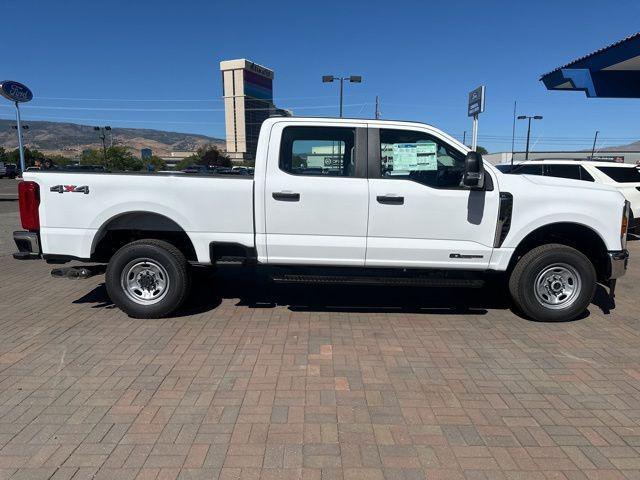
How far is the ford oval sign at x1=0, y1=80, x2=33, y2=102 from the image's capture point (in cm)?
1884

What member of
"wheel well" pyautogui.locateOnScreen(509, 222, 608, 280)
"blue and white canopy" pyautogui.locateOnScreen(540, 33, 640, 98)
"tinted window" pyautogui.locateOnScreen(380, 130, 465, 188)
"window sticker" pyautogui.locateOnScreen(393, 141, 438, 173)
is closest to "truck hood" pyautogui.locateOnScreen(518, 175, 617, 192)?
"wheel well" pyautogui.locateOnScreen(509, 222, 608, 280)

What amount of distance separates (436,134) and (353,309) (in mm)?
2225

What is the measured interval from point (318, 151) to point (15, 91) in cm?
2043

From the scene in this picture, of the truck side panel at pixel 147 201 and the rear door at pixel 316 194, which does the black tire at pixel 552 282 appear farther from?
the truck side panel at pixel 147 201

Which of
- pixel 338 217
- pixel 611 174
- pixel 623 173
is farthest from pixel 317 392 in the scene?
pixel 623 173

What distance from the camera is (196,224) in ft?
15.9

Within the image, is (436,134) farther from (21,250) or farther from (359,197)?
(21,250)

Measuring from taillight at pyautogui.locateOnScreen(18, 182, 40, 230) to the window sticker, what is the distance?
152 inches

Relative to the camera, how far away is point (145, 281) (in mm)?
5027

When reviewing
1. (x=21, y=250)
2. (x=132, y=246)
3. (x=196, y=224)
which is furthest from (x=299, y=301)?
(x=21, y=250)

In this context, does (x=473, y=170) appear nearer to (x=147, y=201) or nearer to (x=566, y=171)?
(x=147, y=201)

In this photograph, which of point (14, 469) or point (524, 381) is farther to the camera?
point (524, 381)

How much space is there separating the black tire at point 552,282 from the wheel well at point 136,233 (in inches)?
143

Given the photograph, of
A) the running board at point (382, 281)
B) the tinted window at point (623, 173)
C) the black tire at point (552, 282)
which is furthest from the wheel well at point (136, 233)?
the tinted window at point (623, 173)
